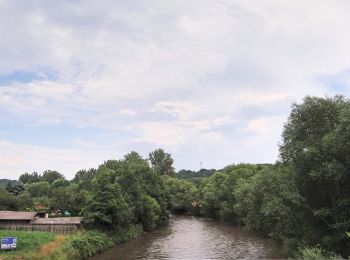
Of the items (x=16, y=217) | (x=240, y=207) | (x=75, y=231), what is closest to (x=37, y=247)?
(x=75, y=231)

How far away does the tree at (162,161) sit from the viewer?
159m

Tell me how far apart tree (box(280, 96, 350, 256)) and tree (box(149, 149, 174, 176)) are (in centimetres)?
12362

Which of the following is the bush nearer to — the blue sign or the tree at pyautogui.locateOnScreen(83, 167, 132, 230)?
the blue sign

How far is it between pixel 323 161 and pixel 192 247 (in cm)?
2442

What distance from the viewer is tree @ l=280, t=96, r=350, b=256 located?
3105 cm

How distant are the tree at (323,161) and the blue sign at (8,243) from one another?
25.8 metres

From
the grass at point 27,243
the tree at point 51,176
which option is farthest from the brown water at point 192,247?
the tree at point 51,176

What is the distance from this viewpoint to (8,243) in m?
35.8

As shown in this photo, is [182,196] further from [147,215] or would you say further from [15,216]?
[15,216]

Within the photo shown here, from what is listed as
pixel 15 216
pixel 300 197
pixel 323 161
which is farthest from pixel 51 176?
pixel 323 161

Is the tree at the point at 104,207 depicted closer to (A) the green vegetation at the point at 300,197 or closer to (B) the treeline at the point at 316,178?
(A) the green vegetation at the point at 300,197

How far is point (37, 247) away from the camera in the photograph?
3888cm

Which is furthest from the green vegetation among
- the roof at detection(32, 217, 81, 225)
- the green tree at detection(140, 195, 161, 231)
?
the green tree at detection(140, 195, 161, 231)

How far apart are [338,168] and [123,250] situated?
98.1ft
